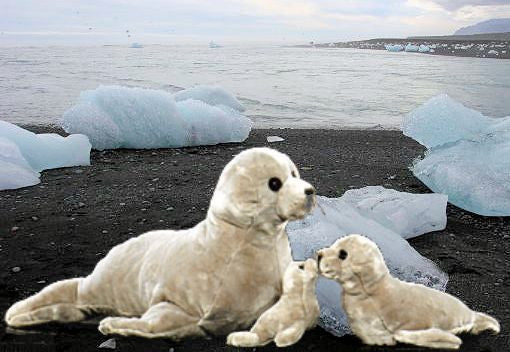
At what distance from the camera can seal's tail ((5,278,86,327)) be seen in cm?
290

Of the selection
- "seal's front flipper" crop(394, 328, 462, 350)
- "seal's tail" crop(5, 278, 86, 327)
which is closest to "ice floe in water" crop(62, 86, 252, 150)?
"seal's tail" crop(5, 278, 86, 327)

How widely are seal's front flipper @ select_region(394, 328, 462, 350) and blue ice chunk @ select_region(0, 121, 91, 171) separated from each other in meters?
5.42

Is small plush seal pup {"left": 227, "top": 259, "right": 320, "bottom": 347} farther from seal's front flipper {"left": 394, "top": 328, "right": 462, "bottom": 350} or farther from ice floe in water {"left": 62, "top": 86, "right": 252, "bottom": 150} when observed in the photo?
ice floe in water {"left": 62, "top": 86, "right": 252, "bottom": 150}

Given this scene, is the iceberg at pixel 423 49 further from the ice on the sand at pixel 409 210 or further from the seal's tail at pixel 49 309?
the seal's tail at pixel 49 309

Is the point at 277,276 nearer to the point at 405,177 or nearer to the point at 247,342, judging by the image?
the point at 247,342

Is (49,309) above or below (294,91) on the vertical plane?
above

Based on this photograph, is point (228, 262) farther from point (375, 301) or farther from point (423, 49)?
point (423, 49)

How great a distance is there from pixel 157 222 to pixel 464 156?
3481mm

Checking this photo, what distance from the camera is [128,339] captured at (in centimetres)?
285

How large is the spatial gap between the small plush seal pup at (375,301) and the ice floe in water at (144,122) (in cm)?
564

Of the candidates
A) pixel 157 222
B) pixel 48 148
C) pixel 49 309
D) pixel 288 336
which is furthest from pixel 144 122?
pixel 288 336

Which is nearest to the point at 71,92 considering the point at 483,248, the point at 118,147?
the point at 118,147

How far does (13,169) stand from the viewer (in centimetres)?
598

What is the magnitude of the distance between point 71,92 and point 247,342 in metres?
16.2
